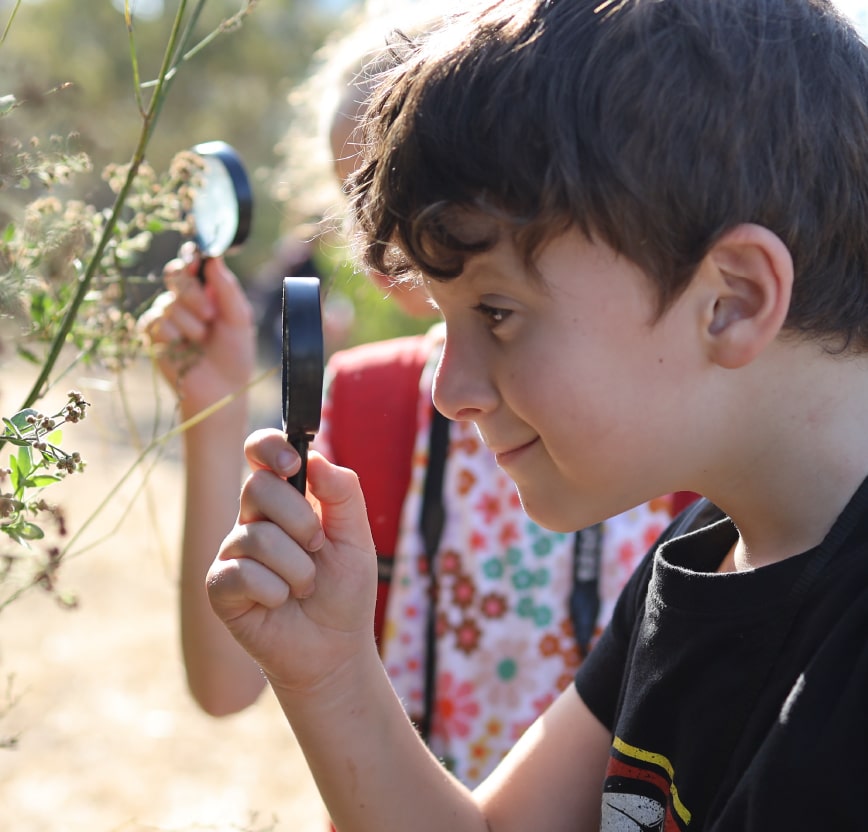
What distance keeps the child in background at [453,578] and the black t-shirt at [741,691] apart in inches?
32.0

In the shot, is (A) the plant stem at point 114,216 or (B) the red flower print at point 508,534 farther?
(B) the red flower print at point 508,534

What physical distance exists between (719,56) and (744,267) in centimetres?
22

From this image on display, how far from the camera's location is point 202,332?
2154 millimetres

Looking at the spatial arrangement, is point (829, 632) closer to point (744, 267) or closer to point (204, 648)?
point (744, 267)

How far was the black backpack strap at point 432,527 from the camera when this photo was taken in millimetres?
2361

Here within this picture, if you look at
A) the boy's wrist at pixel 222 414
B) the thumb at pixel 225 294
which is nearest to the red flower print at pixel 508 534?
the boy's wrist at pixel 222 414

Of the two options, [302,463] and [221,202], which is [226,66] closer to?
[221,202]

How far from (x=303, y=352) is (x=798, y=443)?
0.54 metres

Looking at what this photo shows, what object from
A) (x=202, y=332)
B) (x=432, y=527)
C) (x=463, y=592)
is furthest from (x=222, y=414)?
(x=463, y=592)

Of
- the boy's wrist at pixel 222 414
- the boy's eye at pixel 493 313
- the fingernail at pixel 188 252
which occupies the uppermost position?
the fingernail at pixel 188 252

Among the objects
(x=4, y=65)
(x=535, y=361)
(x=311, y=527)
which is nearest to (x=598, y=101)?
(x=535, y=361)

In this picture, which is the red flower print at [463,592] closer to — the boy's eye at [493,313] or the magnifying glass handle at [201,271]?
the magnifying glass handle at [201,271]

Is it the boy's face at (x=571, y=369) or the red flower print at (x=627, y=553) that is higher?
the boy's face at (x=571, y=369)

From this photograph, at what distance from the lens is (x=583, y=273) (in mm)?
1202
